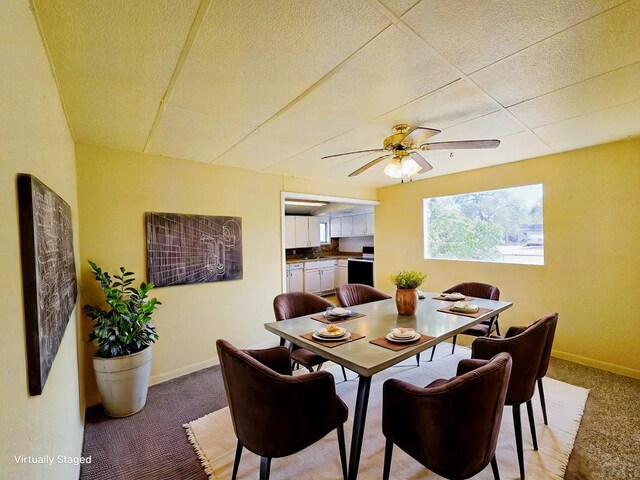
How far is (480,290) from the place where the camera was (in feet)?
10.6

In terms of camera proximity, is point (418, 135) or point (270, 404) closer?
point (270, 404)

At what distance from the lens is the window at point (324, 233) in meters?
8.01

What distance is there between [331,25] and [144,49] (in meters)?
0.89

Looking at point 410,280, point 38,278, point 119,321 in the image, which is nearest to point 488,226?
point 410,280

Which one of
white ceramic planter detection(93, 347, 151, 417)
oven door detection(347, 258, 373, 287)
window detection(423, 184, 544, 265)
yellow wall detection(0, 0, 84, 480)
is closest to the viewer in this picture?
yellow wall detection(0, 0, 84, 480)

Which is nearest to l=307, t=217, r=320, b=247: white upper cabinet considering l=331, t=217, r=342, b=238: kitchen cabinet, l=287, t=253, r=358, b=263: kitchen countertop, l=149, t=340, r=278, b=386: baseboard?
l=287, t=253, r=358, b=263: kitchen countertop

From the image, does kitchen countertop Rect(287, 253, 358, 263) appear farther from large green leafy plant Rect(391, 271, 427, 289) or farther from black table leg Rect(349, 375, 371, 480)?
black table leg Rect(349, 375, 371, 480)

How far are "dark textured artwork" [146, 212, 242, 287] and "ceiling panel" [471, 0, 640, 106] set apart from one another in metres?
2.81

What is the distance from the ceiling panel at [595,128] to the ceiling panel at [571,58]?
80 centimetres

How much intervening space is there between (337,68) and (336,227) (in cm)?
627

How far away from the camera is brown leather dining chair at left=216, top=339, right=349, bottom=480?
1363mm

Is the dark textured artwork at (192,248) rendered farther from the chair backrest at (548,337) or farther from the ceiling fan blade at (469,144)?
the chair backrest at (548,337)

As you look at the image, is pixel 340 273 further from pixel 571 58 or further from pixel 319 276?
pixel 571 58

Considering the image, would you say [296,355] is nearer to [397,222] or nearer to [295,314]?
[295,314]
